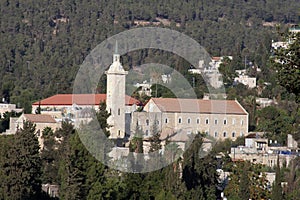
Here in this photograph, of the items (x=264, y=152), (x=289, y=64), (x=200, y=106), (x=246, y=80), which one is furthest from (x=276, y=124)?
(x=289, y=64)

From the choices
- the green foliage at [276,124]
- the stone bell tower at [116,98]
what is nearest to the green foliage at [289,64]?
the stone bell tower at [116,98]

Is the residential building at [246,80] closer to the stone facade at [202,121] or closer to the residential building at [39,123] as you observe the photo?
the stone facade at [202,121]

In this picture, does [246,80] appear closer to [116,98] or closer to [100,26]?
[116,98]

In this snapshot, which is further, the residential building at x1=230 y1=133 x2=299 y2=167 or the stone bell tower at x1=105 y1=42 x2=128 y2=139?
the stone bell tower at x1=105 y1=42 x2=128 y2=139

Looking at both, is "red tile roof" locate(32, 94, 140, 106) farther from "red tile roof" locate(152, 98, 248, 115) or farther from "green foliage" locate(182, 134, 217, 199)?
"green foliage" locate(182, 134, 217, 199)

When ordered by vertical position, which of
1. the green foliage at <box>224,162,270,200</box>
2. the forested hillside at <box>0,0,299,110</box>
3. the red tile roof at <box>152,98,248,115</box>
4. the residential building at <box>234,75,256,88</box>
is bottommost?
the green foliage at <box>224,162,270,200</box>

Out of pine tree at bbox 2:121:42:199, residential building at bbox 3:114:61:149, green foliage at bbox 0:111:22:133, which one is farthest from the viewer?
green foliage at bbox 0:111:22:133

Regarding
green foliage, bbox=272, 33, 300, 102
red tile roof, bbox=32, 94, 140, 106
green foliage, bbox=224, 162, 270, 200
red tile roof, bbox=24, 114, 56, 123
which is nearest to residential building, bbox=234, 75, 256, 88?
Answer: red tile roof, bbox=32, 94, 140, 106
